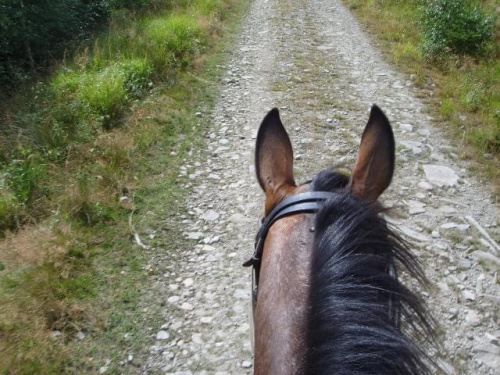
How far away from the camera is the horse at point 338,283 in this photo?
4.14 ft

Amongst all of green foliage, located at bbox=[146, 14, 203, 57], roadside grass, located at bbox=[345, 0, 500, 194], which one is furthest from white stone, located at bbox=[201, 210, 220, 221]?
green foliage, located at bbox=[146, 14, 203, 57]

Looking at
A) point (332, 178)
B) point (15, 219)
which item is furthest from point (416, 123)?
point (15, 219)

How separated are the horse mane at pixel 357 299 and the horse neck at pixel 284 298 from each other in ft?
0.13

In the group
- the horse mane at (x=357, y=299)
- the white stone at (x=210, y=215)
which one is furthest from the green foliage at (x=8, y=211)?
the horse mane at (x=357, y=299)

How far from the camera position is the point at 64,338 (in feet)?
10.6

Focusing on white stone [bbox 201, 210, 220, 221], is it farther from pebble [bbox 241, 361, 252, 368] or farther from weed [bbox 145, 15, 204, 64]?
weed [bbox 145, 15, 204, 64]

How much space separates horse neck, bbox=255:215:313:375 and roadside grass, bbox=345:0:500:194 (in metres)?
3.94

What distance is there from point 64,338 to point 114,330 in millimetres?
365

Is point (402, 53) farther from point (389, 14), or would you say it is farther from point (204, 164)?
point (204, 164)

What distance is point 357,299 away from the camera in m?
1.35

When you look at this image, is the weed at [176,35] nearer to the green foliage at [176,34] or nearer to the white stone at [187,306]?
the green foliage at [176,34]

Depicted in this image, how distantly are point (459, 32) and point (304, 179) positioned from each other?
4761 mm

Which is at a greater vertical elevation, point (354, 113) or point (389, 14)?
point (389, 14)

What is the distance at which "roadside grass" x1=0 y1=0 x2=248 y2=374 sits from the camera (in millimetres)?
3233
